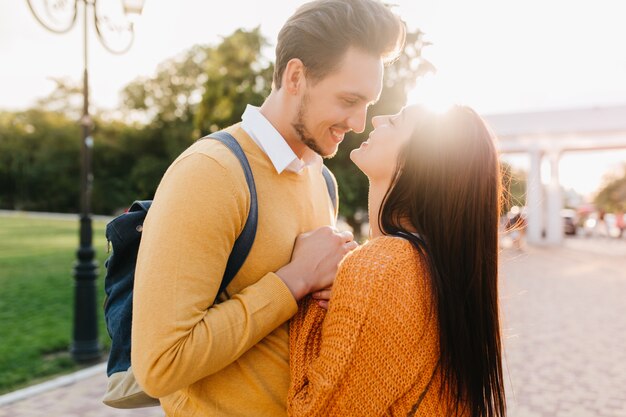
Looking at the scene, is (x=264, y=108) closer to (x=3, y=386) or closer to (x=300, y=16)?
(x=300, y=16)

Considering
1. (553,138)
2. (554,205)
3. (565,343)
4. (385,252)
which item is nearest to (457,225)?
(385,252)

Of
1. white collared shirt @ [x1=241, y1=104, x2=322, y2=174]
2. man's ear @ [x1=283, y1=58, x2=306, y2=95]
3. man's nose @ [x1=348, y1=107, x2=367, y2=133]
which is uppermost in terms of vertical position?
man's ear @ [x1=283, y1=58, x2=306, y2=95]

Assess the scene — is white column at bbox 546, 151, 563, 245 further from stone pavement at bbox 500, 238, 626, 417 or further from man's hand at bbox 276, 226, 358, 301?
man's hand at bbox 276, 226, 358, 301

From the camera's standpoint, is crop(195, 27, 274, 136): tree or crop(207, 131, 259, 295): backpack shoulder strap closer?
crop(207, 131, 259, 295): backpack shoulder strap

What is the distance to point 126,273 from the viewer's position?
1694 millimetres

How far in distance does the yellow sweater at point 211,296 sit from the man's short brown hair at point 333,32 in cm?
37

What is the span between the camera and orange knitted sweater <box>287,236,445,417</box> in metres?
1.46

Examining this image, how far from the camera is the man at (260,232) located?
1.40 metres

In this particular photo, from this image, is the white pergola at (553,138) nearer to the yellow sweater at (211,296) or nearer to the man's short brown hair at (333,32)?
the man's short brown hair at (333,32)

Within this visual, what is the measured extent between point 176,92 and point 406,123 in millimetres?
44984

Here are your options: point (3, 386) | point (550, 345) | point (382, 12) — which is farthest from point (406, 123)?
point (550, 345)

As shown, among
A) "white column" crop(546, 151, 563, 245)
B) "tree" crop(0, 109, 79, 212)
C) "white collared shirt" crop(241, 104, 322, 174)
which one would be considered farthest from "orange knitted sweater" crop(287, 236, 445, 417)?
"tree" crop(0, 109, 79, 212)

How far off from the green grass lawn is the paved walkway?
66cm

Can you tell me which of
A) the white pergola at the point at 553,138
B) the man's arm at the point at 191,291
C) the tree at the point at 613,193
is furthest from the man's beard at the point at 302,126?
the tree at the point at 613,193
